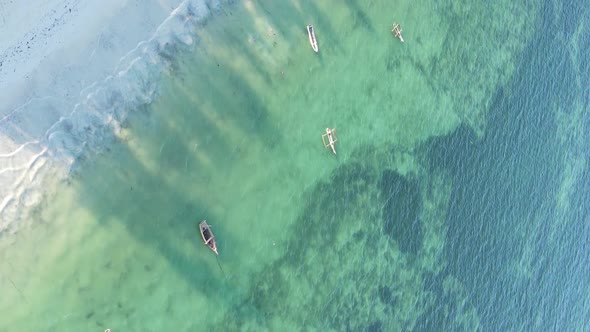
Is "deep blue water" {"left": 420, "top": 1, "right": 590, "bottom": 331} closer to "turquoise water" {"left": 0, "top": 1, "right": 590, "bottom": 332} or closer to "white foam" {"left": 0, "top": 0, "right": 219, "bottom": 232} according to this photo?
"turquoise water" {"left": 0, "top": 1, "right": 590, "bottom": 332}

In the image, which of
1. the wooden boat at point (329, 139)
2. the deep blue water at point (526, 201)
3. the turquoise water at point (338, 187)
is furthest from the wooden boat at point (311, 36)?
the deep blue water at point (526, 201)

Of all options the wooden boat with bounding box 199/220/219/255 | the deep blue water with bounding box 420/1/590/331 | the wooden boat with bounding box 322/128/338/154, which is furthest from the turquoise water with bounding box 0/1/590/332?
the wooden boat with bounding box 199/220/219/255

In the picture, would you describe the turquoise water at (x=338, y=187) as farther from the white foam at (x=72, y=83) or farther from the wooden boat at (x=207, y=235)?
the white foam at (x=72, y=83)

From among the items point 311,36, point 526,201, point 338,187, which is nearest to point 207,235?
point 338,187

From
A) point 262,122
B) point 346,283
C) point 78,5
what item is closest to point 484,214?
point 346,283

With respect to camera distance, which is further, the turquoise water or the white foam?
the turquoise water
